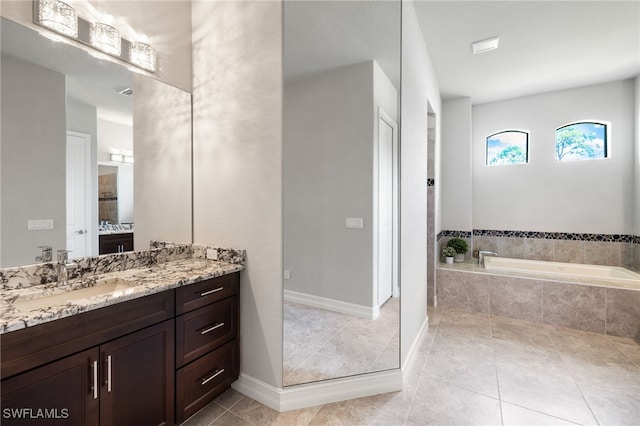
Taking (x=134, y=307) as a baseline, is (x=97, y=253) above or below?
above

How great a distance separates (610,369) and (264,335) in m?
2.67

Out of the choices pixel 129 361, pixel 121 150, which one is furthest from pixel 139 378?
pixel 121 150

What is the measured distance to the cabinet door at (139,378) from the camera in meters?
1.21

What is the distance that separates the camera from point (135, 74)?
1.76 metres

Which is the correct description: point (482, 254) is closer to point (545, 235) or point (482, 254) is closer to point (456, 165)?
point (545, 235)

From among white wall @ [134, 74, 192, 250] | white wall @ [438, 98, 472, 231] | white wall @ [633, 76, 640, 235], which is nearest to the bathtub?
white wall @ [633, 76, 640, 235]

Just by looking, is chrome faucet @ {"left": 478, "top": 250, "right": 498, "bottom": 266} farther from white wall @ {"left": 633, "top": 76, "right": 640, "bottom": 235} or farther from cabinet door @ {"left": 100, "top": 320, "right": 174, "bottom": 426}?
cabinet door @ {"left": 100, "top": 320, "right": 174, "bottom": 426}

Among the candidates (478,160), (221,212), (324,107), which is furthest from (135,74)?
(478,160)

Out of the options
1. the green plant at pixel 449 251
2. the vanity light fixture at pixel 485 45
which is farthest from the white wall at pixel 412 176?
the green plant at pixel 449 251

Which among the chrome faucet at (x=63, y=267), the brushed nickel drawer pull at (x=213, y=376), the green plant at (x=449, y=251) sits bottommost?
the brushed nickel drawer pull at (x=213, y=376)

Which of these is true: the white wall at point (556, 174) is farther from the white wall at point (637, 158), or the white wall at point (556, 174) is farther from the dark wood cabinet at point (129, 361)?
the dark wood cabinet at point (129, 361)

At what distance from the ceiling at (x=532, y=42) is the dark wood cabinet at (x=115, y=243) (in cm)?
269

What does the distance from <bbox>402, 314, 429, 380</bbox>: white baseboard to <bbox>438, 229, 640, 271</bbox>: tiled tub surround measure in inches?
66.7

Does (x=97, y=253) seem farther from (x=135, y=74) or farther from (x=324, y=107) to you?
(x=324, y=107)
